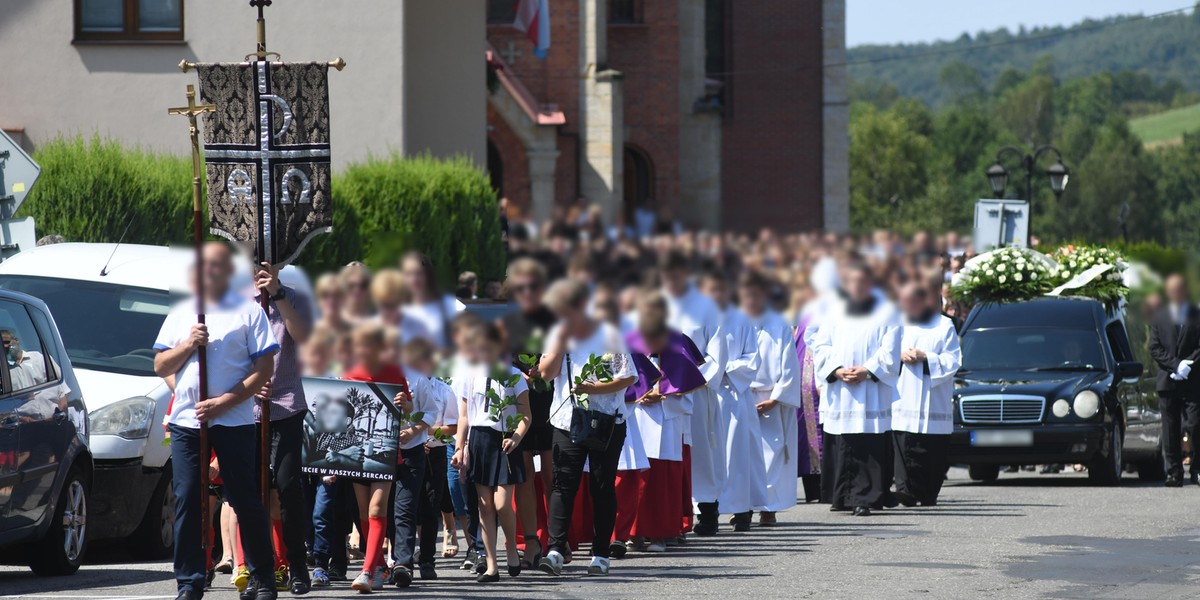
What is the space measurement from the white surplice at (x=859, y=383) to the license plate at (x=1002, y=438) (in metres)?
2.23

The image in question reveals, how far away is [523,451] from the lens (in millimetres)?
11352

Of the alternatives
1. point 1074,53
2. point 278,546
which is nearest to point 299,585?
point 278,546

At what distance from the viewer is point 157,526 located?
12047 millimetres

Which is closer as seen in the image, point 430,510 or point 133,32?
point 133,32

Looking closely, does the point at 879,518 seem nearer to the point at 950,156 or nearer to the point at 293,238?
the point at 950,156

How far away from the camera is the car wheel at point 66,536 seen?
10836 millimetres

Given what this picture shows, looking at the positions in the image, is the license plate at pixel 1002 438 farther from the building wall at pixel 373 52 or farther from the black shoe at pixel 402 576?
the black shoe at pixel 402 576

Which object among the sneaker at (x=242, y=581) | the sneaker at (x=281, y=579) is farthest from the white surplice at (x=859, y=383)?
the sneaker at (x=242, y=581)

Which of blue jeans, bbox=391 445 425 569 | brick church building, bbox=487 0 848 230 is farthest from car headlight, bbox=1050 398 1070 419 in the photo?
brick church building, bbox=487 0 848 230

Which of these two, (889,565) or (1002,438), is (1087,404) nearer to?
(1002,438)

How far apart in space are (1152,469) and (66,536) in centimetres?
1311

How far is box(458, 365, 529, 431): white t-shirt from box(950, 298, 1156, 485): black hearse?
8.00 metres

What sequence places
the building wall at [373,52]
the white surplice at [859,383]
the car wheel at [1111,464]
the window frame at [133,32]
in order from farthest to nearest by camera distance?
the car wheel at [1111,464] < the white surplice at [859,383] < the window frame at [133,32] < the building wall at [373,52]

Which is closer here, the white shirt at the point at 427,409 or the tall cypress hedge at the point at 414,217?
the tall cypress hedge at the point at 414,217
